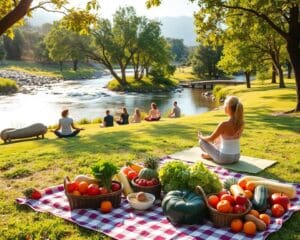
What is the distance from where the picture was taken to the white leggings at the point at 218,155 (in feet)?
30.9

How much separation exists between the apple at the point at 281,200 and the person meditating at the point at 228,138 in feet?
8.48

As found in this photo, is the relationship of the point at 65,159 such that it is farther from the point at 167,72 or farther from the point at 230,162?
the point at 167,72

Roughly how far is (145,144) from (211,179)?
548 centimetres

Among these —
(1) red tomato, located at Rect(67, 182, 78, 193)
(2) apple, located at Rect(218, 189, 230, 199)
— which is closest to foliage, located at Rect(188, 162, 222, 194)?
(2) apple, located at Rect(218, 189, 230, 199)

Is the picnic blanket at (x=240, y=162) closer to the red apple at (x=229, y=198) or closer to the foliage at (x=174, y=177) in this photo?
the foliage at (x=174, y=177)

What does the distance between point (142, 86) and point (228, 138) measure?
55.2 metres

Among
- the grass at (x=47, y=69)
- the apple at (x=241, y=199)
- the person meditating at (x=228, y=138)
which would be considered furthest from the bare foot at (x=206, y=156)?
the grass at (x=47, y=69)

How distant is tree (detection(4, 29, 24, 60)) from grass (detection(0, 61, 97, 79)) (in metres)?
6.00

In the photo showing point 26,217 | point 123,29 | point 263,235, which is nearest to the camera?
point 263,235

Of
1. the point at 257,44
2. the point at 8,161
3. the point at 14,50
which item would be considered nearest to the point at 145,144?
the point at 8,161

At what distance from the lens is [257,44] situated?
38.7 m

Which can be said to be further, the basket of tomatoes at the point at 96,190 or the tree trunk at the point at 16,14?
the basket of tomatoes at the point at 96,190

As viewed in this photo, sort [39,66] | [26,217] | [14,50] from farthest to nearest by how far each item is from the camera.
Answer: [14,50] → [39,66] → [26,217]

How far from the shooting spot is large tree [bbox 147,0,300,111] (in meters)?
18.8
